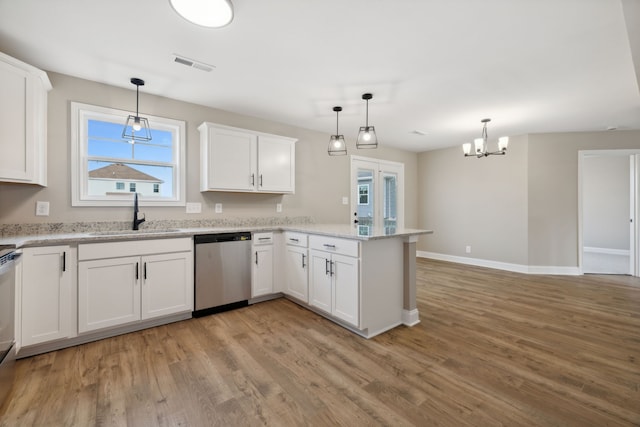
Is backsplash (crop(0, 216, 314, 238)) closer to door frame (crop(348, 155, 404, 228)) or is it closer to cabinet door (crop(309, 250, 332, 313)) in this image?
cabinet door (crop(309, 250, 332, 313))

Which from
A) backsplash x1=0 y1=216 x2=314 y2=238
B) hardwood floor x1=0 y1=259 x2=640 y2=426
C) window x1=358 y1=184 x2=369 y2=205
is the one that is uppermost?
window x1=358 y1=184 x2=369 y2=205

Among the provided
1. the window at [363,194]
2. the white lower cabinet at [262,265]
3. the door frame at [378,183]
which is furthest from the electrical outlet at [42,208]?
the window at [363,194]

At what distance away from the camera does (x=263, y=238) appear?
331cm

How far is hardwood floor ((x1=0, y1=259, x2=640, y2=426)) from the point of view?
5.04ft

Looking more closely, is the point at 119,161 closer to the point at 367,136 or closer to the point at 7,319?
the point at 7,319

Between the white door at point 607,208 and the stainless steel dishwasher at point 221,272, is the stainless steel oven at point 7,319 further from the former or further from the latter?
the white door at point 607,208

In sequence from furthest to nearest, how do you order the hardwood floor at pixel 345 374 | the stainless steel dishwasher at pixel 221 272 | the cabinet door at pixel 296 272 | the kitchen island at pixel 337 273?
the cabinet door at pixel 296 272
the stainless steel dishwasher at pixel 221 272
the kitchen island at pixel 337 273
the hardwood floor at pixel 345 374

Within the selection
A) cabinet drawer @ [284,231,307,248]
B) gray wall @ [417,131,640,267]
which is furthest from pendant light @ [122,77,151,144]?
gray wall @ [417,131,640,267]

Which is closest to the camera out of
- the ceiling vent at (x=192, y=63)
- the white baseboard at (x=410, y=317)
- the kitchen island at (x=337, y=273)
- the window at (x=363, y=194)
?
the kitchen island at (x=337, y=273)

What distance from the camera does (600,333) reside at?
2533mm

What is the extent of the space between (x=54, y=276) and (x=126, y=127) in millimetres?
1656

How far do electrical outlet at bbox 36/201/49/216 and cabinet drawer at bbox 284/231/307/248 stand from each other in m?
2.31

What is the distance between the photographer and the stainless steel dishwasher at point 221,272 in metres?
2.90

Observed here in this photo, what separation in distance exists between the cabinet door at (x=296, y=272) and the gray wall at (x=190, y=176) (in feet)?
3.01
